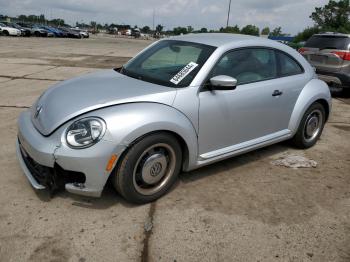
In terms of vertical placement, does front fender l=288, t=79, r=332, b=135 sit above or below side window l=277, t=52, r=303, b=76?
below

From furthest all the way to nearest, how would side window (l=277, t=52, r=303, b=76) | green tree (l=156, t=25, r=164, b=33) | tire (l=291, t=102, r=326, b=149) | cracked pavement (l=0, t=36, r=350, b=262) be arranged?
green tree (l=156, t=25, r=164, b=33) < tire (l=291, t=102, r=326, b=149) < side window (l=277, t=52, r=303, b=76) < cracked pavement (l=0, t=36, r=350, b=262)

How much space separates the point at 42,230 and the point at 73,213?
30 cm

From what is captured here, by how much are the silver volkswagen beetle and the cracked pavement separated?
23cm

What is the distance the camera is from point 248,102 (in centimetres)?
371

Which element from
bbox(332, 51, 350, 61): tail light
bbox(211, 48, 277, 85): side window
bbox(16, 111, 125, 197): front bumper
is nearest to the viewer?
bbox(16, 111, 125, 197): front bumper

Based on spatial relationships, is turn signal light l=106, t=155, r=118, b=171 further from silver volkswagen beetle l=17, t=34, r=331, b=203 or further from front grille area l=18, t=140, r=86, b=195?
front grille area l=18, t=140, r=86, b=195

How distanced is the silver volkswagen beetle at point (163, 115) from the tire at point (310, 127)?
13 cm

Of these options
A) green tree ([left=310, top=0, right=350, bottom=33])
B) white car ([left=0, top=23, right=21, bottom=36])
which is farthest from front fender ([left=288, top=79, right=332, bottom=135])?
green tree ([left=310, top=0, right=350, bottom=33])

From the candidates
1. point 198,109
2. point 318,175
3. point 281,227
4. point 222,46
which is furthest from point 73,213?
point 318,175

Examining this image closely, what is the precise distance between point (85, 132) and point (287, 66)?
2.72 meters

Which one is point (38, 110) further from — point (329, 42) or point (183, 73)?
point (329, 42)

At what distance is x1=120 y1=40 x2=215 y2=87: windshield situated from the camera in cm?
Answer: 345

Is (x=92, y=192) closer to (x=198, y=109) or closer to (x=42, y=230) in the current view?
(x=42, y=230)

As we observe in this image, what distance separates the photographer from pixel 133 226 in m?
2.89
